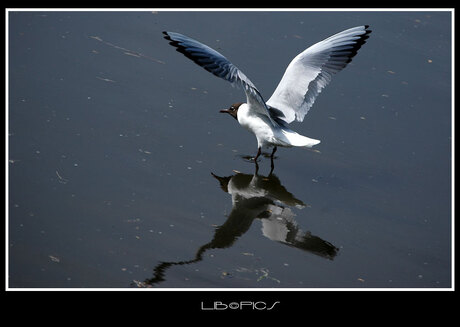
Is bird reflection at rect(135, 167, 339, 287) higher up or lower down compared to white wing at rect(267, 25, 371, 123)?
lower down

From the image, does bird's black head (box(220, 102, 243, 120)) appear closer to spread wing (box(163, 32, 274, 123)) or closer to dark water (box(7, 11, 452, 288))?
dark water (box(7, 11, 452, 288))

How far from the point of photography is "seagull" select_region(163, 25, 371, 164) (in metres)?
7.17

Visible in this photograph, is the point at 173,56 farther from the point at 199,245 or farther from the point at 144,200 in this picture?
the point at 199,245

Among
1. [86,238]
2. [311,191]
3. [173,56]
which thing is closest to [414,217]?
[311,191]

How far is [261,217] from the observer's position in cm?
686

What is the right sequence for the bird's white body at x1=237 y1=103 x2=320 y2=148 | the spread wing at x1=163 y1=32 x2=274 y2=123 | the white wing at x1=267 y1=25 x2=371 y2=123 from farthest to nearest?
the white wing at x1=267 y1=25 x2=371 y2=123, the bird's white body at x1=237 y1=103 x2=320 y2=148, the spread wing at x1=163 y1=32 x2=274 y2=123

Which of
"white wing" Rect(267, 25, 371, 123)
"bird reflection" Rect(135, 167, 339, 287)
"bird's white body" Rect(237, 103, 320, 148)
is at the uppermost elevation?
"white wing" Rect(267, 25, 371, 123)

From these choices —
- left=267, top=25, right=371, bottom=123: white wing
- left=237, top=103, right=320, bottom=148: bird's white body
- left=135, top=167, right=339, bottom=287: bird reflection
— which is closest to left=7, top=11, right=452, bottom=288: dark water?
left=135, top=167, right=339, bottom=287: bird reflection

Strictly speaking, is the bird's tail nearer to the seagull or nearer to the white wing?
the seagull

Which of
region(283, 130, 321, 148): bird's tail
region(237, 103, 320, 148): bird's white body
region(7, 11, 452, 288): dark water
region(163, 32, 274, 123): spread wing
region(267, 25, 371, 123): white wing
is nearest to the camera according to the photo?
region(7, 11, 452, 288): dark water

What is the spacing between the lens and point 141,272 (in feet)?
19.0

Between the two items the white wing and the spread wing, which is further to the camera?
the white wing

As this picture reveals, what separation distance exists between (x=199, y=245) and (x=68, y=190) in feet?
4.45

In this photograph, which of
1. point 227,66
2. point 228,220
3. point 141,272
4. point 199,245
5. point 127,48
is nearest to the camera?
point 141,272
